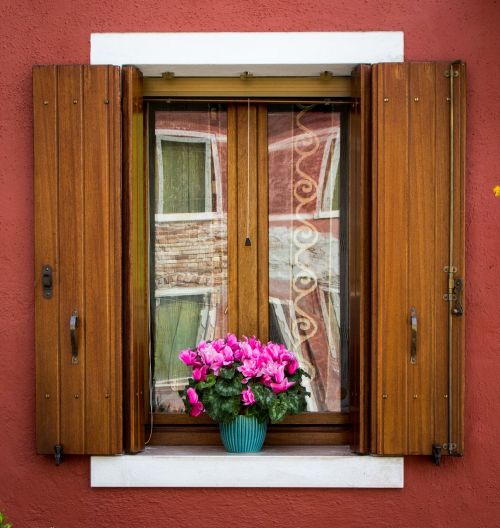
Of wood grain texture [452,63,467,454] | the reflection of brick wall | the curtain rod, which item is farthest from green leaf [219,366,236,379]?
the curtain rod

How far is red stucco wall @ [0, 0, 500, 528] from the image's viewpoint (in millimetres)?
4680

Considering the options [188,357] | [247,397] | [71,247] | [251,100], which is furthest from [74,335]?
[251,100]

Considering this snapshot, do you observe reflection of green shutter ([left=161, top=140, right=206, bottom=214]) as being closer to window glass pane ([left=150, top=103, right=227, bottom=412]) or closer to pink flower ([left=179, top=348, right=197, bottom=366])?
window glass pane ([left=150, top=103, right=227, bottom=412])

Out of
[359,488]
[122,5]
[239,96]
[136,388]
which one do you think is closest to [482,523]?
[359,488]

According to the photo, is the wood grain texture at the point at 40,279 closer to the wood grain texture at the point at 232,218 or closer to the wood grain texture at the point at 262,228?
the wood grain texture at the point at 232,218

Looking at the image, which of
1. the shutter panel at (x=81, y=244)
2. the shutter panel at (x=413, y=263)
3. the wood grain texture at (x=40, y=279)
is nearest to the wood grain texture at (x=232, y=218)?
the shutter panel at (x=81, y=244)

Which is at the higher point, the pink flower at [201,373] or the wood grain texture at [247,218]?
the wood grain texture at [247,218]

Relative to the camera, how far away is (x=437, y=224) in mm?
4613

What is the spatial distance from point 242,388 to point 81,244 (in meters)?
1.02

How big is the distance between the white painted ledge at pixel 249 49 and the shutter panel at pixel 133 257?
12cm

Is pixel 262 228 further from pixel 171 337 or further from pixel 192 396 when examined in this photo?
pixel 192 396

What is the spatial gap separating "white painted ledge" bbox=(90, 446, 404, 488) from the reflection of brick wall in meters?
0.89

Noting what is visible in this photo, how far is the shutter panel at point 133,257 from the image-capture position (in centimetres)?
465

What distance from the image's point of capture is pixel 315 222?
16.4 ft
